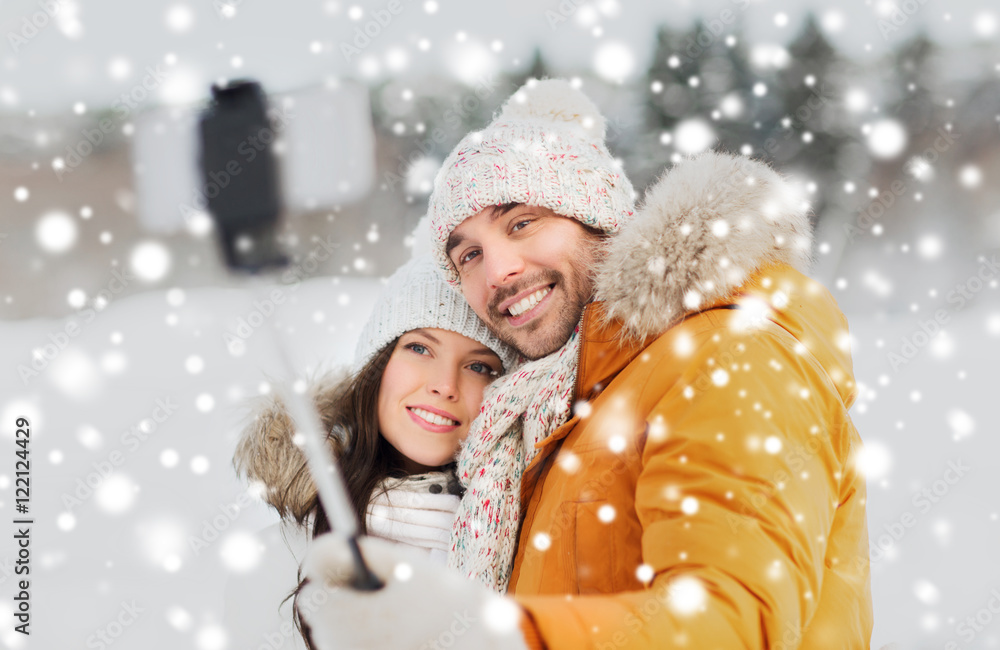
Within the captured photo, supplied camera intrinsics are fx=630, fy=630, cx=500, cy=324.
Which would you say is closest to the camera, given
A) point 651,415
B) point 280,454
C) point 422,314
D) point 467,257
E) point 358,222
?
point 651,415

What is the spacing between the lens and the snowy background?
9.87 ft

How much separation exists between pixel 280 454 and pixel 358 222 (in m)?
3.22

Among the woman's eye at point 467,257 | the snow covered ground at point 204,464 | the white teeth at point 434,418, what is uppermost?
the woman's eye at point 467,257

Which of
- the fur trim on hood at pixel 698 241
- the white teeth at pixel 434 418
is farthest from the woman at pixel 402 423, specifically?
the fur trim on hood at pixel 698 241

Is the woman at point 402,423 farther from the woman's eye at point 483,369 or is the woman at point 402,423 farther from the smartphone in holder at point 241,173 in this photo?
the smartphone in holder at point 241,173

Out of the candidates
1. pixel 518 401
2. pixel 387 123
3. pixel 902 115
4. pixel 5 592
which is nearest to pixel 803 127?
pixel 902 115

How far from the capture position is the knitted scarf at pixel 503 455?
1.42 meters

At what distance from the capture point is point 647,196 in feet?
4.54

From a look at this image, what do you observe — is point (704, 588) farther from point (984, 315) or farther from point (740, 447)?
point (984, 315)

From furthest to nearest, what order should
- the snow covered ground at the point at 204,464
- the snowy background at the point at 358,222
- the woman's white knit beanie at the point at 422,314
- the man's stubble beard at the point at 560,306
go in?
the snowy background at the point at 358,222
the snow covered ground at the point at 204,464
the woman's white knit beanie at the point at 422,314
the man's stubble beard at the point at 560,306

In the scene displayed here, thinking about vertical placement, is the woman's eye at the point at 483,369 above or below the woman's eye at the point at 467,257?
below

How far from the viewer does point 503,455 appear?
1.56 m

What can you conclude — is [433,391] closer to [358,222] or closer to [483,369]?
[483,369]

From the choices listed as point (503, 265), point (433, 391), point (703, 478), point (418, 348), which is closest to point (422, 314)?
point (418, 348)
